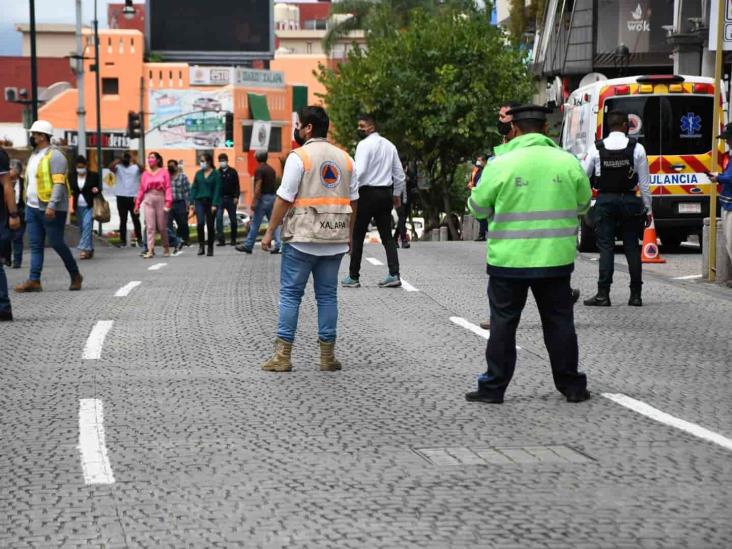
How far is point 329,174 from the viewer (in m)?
9.75

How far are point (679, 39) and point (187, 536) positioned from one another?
3209 cm

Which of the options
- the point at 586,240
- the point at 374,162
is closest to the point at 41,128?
the point at 374,162

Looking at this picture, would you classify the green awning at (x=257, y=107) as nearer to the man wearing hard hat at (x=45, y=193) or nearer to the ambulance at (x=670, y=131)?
the ambulance at (x=670, y=131)

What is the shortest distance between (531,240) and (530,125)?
0.70 metres

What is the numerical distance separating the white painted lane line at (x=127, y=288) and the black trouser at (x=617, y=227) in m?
5.34

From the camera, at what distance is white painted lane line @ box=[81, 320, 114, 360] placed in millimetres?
10820

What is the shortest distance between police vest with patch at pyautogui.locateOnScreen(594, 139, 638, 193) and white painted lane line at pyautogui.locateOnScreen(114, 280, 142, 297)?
5484 millimetres

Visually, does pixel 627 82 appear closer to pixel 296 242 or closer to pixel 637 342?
pixel 637 342

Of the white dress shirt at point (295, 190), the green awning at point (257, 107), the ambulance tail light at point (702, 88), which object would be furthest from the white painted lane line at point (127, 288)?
the green awning at point (257, 107)

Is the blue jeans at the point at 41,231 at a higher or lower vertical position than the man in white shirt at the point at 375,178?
lower

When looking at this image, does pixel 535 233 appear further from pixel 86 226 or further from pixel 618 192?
pixel 86 226

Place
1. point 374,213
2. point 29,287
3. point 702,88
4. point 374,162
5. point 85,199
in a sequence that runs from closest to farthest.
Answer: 1. point 374,162
2. point 374,213
3. point 29,287
4. point 702,88
5. point 85,199

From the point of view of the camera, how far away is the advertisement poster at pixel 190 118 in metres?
92.3

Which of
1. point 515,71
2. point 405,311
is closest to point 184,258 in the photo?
point 405,311
